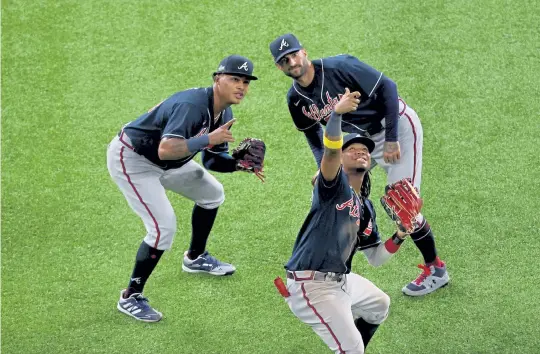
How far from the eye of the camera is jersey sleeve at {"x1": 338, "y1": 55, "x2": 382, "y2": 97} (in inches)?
293

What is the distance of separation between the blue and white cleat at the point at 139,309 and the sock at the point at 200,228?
25.6 inches

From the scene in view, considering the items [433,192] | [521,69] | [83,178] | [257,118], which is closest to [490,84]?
[521,69]

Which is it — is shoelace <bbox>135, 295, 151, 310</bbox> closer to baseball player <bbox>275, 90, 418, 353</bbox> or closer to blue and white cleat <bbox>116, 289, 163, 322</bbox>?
blue and white cleat <bbox>116, 289, 163, 322</bbox>

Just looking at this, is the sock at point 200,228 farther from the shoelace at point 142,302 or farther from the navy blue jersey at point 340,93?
the navy blue jersey at point 340,93

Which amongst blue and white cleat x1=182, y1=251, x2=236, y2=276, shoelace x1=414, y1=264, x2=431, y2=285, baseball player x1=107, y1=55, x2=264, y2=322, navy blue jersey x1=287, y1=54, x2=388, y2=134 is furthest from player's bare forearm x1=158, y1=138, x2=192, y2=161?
shoelace x1=414, y1=264, x2=431, y2=285

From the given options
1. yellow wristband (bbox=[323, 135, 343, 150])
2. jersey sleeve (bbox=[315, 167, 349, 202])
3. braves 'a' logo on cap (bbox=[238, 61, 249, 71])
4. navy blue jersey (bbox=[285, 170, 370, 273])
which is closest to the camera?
yellow wristband (bbox=[323, 135, 343, 150])

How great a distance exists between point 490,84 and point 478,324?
3122mm

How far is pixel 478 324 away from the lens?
7.55 metres

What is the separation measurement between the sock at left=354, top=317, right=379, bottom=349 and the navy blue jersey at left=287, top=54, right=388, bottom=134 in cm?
154

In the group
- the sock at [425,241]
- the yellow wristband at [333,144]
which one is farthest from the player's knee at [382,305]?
the yellow wristband at [333,144]

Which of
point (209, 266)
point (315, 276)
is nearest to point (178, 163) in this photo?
point (209, 266)

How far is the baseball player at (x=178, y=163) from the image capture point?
7172 mm

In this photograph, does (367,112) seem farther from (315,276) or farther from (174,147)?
(315,276)

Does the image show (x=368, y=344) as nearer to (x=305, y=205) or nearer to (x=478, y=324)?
(x=478, y=324)
